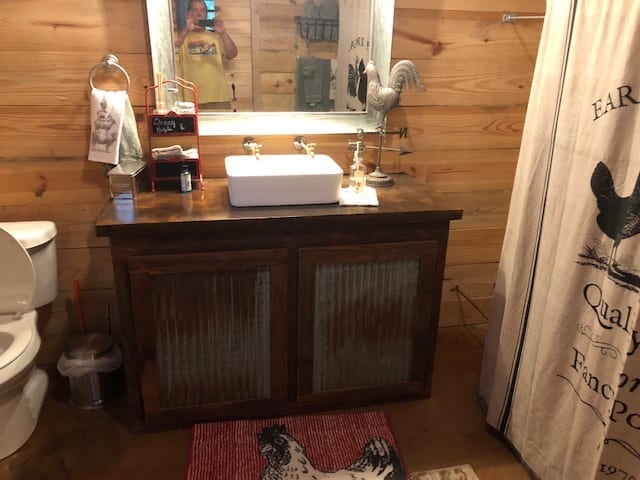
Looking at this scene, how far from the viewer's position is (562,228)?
1.53 m

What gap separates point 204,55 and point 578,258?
58.6 inches

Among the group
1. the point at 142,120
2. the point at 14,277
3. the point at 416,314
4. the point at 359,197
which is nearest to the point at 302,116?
the point at 359,197

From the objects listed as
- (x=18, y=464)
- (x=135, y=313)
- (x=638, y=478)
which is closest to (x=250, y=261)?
(x=135, y=313)

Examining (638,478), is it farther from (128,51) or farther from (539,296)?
(128,51)

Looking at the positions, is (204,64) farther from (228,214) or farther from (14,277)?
(14,277)

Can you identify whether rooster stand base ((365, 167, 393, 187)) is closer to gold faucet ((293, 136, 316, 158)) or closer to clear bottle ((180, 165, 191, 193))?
gold faucet ((293, 136, 316, 158))

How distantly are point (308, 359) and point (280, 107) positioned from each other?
3.29ft

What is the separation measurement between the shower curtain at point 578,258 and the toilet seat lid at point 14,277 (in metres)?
1.68

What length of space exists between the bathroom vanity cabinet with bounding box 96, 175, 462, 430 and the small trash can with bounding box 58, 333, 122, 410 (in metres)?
0.25

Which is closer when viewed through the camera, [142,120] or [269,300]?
[269,300]

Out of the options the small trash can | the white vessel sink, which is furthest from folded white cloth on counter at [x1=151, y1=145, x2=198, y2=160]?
the small trash can

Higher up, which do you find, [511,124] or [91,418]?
[511,124]

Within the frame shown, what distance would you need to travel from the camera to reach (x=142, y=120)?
2.02m

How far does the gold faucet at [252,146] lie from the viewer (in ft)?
6.61
